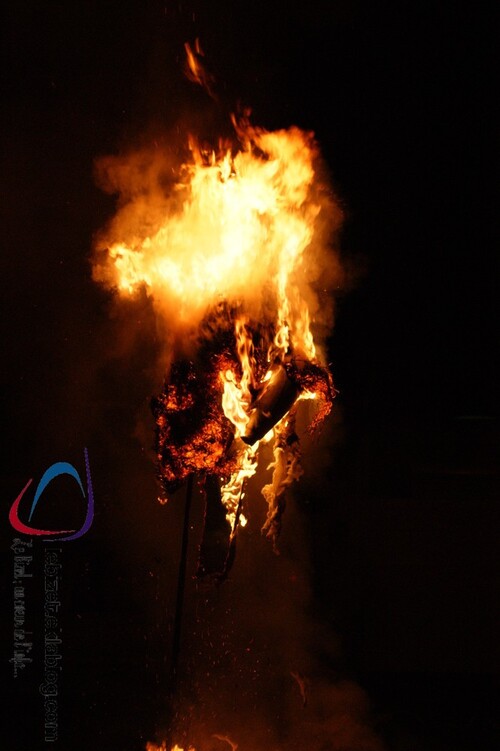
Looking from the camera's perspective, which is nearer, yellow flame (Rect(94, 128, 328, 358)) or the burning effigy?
the burning effigy

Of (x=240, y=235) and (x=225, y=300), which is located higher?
(x=240, y=235)

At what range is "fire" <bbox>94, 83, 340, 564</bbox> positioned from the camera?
4344 millimetres

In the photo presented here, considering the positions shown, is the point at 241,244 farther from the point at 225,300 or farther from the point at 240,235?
the point at 225,300

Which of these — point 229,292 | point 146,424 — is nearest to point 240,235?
point 229,292

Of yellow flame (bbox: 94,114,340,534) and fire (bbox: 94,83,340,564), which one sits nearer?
fire (bbox: 94,83,340,564)

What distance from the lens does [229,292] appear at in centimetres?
493

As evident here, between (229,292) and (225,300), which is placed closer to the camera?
(225,300)

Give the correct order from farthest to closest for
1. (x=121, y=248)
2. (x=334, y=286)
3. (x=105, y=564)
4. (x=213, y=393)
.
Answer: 1. (x=334, y=286)
2. (x=105, y=564)
3. (x=121, y=248)
4. (x=213, y=393)

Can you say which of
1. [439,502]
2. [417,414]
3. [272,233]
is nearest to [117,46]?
[272,233]

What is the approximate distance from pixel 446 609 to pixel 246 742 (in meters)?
2.67

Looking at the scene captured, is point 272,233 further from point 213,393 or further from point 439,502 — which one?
point 439,502

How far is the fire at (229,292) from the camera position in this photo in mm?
4344

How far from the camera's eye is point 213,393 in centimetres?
438

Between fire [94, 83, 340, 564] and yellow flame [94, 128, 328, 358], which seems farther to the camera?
yellow flame [94, 128, 328, 358]
